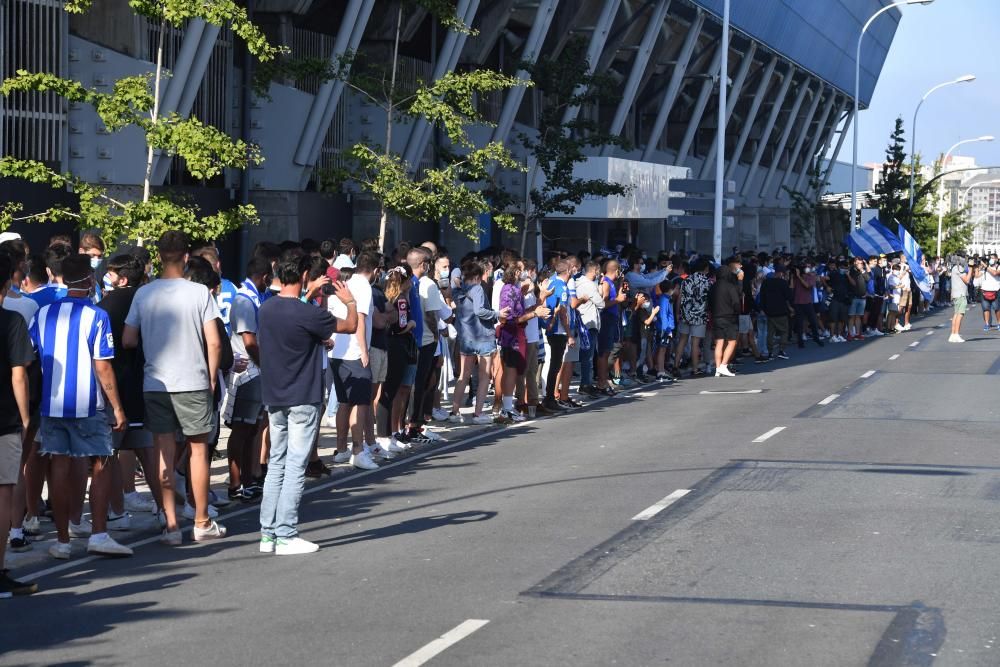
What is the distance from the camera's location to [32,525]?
10281 millimetres

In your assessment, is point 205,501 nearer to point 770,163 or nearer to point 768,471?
point 768,471

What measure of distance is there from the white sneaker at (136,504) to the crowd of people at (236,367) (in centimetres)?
2

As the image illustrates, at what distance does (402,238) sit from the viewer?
31.9 meters

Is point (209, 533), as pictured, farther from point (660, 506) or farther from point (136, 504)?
point (660, 506)

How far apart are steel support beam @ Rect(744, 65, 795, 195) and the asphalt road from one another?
151ft

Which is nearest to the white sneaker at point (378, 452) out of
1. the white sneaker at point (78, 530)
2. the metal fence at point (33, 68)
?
the white sneaker at point (78, 530)

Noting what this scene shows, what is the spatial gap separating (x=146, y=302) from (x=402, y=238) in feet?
72.8

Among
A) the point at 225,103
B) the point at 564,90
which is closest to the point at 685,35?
the point at 564,90

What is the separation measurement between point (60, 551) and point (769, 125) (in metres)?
53.9

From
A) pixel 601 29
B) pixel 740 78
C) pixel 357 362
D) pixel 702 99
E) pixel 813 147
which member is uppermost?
pixel 740 78

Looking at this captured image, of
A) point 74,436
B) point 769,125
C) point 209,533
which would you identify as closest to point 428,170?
point 209,533

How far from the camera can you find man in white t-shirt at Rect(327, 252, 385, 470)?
43.0 feet

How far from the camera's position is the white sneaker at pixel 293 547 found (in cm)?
950

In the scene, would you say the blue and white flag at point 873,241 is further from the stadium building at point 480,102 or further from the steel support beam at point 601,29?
the steel support beam at point 601,29
